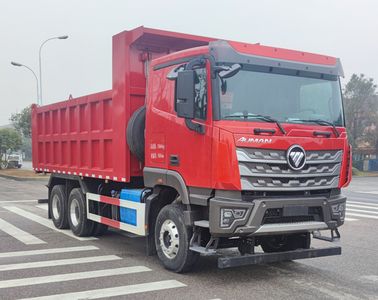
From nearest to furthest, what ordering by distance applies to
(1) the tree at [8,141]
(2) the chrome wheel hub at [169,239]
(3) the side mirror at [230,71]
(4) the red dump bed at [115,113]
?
(3) the side mirror at [230,71]
(2) the chrome wheel hub at [169,239]
(4) the red dump bed at [115,113]
(1) the tree at [8,141]

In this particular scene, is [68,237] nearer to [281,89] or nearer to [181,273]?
[181,273]

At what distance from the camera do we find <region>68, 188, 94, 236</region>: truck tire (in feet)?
30.8

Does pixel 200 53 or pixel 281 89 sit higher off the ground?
pixel 200 53

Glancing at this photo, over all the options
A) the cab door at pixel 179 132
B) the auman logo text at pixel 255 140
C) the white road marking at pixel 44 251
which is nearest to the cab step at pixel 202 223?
the cab door at pixel 179 132

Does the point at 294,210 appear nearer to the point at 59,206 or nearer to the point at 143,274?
the point at 143,274

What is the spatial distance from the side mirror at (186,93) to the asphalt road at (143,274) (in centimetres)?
222

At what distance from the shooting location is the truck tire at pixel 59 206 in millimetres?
10336

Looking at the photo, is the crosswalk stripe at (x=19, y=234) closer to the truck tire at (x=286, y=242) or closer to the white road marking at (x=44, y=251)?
the white road marking at (x=44, y=251)

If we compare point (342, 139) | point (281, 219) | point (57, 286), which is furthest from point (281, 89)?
A: point (57, 286)

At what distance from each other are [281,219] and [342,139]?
1.47 m

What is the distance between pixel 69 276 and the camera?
21.4 ft

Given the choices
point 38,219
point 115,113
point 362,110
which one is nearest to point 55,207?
point 38,219

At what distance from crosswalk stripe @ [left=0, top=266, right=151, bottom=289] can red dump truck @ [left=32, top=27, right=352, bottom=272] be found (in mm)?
510

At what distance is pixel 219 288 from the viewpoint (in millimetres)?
5996
